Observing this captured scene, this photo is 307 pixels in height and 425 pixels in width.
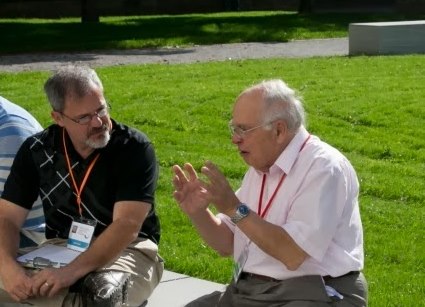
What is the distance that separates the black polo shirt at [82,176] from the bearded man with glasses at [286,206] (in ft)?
2.03

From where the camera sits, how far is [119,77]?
46.9 ft

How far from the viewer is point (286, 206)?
13.2ft

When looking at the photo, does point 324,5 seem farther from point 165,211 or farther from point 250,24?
point 165,211

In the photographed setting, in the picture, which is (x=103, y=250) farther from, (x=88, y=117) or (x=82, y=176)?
(x=88, y=117)

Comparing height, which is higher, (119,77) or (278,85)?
(278,85)

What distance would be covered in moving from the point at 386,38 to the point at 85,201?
1278 centimetres

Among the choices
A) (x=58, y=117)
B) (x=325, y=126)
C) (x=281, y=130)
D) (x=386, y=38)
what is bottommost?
(x=386, y=38)

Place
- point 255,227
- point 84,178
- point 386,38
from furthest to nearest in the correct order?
1. point 386,38
2. point 84,178
3. point 255,227

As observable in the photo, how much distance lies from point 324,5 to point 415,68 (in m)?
23.9

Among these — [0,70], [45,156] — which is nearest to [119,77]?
[0,70]

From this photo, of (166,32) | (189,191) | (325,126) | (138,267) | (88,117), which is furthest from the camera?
(166,32)

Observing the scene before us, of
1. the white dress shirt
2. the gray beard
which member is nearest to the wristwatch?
the white dress shirt

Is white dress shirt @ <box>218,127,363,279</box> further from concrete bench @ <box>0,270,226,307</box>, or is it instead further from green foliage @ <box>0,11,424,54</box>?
green foliage @ <box>0,11,424,54</box>

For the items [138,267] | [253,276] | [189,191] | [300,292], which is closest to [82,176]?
[138,267]
